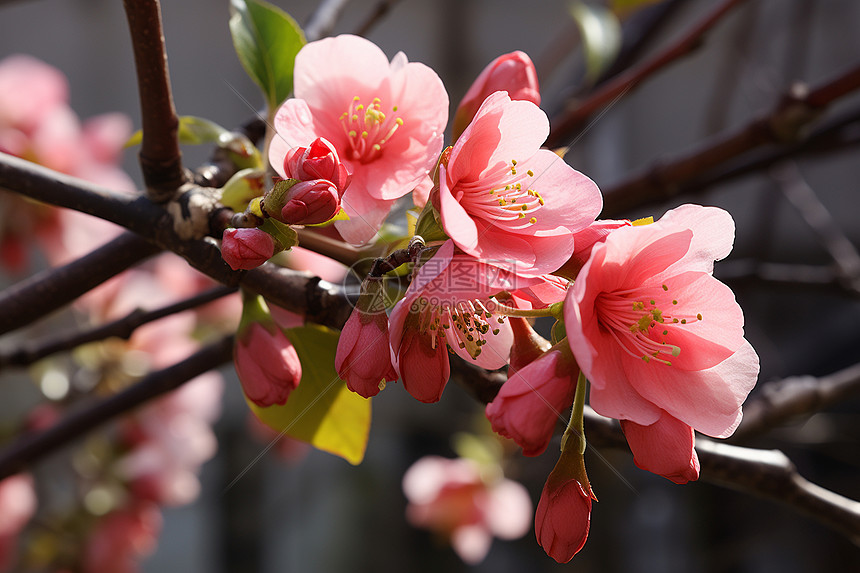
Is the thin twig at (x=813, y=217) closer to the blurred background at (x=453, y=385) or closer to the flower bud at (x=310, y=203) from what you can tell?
the blurred background at (x=453, y=385)

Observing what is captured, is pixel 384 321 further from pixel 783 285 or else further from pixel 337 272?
pixel 783 285

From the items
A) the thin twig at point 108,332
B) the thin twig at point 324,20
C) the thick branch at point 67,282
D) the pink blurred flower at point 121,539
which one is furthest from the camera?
the pink blurred flower at point 121,539

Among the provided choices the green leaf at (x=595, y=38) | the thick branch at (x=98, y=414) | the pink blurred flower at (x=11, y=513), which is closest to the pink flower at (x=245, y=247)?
the thick branch at (x=98, y=414)

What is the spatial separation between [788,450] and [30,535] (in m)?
1.41

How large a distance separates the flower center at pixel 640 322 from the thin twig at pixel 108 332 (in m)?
0.23

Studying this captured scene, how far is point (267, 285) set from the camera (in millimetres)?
319

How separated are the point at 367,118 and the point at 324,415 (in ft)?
0.58

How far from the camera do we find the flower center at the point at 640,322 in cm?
27

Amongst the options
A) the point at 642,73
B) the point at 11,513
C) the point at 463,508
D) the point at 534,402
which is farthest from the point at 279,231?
the point at 463,508

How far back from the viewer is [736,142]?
620 millimetres

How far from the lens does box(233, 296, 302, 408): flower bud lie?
313 millimetres

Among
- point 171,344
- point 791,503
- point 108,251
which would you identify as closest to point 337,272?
point 171,344

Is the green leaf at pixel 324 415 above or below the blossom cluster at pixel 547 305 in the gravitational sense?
below

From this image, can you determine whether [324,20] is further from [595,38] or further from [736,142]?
[736,142]
